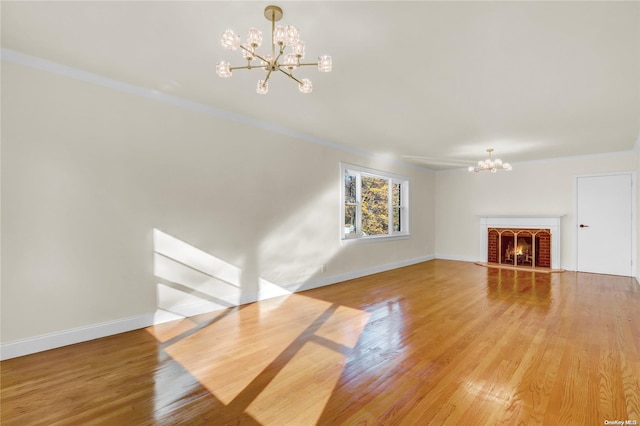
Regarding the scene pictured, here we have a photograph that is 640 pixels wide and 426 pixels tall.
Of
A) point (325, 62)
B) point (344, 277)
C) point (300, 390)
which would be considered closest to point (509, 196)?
point (344, 277)

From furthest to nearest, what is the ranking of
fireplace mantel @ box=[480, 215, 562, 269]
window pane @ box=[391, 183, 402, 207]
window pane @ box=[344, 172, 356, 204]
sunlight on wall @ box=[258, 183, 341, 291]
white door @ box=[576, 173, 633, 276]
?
1. window pane @ box=[391, 183, 402, 207]
2. fireplace mantel @ box=[480, 215, 562, 269]
3. white door @ box=[576, 173, 633, 276]
4. window pane @ box=[344, 172, 356, 204]
5. sunlight on wall @ box=[258, 183, 341, 291]

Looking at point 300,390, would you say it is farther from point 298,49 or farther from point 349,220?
point 349,220

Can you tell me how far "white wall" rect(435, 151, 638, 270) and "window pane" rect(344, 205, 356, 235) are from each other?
12.2ft

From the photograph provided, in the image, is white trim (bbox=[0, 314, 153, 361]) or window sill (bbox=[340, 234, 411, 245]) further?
window sill (bbox=[340, 234, 411, 245])

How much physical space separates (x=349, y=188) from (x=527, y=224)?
176 inches

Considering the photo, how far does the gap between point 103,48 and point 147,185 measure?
1336 mm

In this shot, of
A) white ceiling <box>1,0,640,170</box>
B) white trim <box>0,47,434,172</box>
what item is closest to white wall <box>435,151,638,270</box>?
white ceiling <box>1,0,640,170</box>

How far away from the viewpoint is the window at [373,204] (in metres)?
6.08

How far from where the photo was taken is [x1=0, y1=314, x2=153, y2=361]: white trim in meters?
2.63

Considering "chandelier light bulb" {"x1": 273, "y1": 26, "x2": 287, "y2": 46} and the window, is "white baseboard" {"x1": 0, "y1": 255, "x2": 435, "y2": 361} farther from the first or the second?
"chandelier light bulb" {"x1": 273, "y1": 26, "x2": 287, "y2": 46}

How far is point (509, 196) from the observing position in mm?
7645

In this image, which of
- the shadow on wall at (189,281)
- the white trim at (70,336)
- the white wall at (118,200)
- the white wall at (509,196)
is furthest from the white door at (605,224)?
the white trim at (70,336)

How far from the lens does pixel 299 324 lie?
3.45m

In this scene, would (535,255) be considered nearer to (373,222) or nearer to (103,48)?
(373,222)
